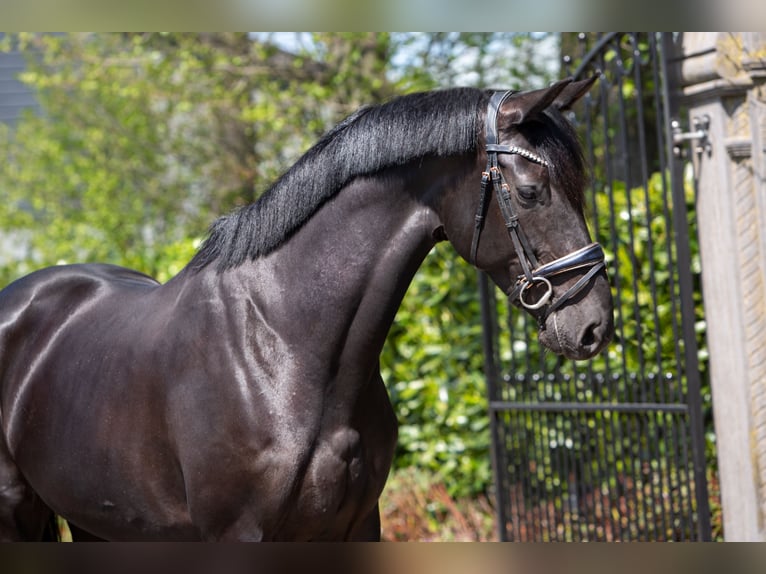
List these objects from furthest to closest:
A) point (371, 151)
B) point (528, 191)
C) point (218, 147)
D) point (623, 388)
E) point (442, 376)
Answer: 1. point (218, 147)
2. point (442, 376)
3. point (623, 388)
4. point (371, 151)
5. point (528, 191)

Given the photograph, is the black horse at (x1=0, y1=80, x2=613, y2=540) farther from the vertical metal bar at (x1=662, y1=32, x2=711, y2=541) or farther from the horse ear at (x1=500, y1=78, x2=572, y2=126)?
the vertical metal bar at (x1=662, y1=32, x2=711, y2=541)

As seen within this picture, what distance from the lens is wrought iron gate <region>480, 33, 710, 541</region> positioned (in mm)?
4426

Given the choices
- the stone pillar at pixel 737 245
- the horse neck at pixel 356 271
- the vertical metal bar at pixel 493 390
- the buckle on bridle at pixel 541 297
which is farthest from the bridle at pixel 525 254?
the vertical metal bar at pixel 493 390

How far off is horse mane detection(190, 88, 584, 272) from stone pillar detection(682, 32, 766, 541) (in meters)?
1.81

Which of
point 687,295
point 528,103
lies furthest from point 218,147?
point 528,103

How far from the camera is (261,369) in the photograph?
266cm

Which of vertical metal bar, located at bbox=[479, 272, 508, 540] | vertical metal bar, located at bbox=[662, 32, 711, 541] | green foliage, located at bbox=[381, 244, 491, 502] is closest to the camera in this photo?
vertical metal bar, located at bbox=[662, 32, 711, 541]

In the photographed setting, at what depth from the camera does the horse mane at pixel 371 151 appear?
2.60 metres

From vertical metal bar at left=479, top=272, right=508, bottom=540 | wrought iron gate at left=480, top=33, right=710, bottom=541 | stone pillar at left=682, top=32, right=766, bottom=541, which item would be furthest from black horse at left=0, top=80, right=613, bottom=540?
vertical metal bar at left=479, top=272, right=508, bottom=540

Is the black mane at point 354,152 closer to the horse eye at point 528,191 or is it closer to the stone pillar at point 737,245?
the horse eye at point 528,191

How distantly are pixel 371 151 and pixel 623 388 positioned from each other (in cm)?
269

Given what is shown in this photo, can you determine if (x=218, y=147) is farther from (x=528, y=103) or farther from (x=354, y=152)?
(x=528, y=103)

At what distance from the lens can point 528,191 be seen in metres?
2.53
